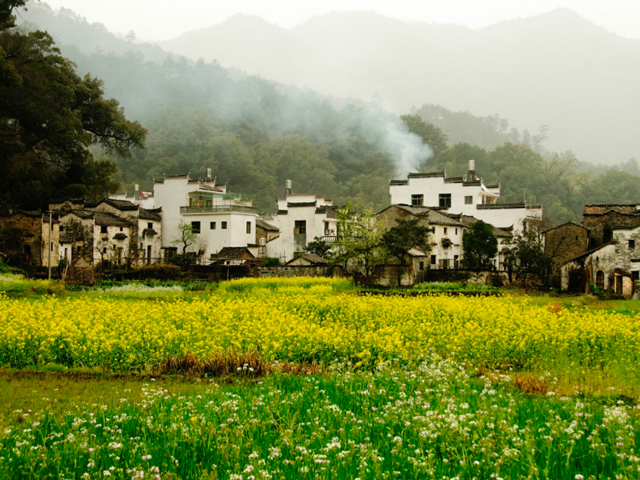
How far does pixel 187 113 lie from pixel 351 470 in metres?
106

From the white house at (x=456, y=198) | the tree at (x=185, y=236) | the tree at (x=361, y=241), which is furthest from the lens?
the white house at (x=456, y=198)

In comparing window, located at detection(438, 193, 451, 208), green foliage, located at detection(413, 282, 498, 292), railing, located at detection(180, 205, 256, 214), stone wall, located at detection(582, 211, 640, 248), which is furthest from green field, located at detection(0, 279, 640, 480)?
window, located at detection(438, 193, 451, 208)

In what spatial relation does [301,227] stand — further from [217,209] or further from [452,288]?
[452,288]

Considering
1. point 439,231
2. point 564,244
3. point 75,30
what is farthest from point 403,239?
point 75,30

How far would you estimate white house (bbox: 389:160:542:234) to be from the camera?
58.6 m

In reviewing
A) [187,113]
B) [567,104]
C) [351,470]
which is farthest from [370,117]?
[351,470]

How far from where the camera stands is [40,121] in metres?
49.3

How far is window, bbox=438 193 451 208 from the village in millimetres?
96

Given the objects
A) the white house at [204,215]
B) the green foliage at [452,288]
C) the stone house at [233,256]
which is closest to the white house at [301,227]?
the white house at [204,215]

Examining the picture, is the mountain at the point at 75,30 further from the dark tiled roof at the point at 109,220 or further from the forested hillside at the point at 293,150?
the dark tiled roof at the point at 109,220

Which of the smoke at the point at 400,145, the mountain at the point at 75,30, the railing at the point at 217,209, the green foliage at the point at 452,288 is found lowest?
the green foliage at the point at 452,288

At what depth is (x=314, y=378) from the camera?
11078 millimetres

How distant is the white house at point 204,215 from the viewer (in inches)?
2245

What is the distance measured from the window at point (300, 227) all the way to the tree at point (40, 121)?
17631 millimetres
